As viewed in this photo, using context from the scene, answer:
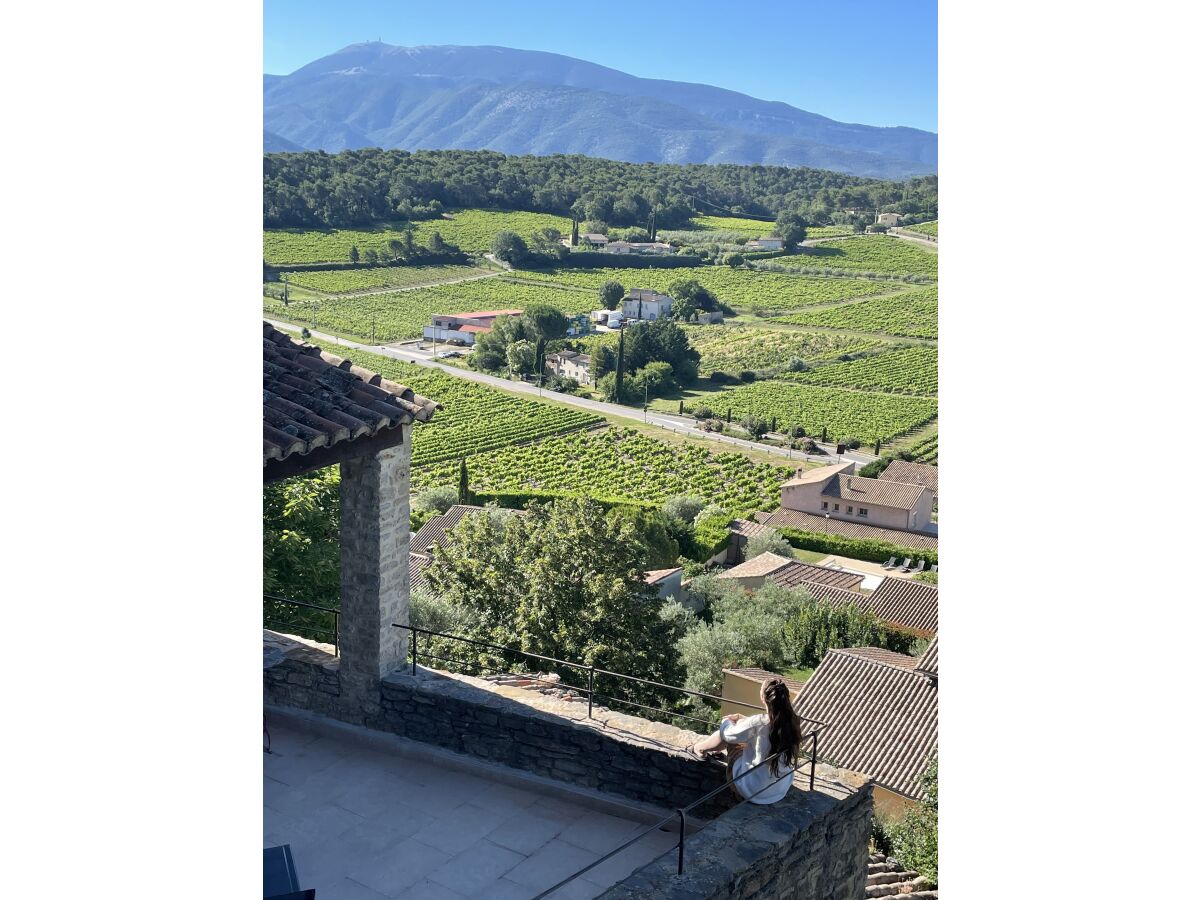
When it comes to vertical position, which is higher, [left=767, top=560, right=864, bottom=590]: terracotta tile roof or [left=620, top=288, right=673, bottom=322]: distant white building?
[left=620, top=288, right=673, bottom=322]: distant white building

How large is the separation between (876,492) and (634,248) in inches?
2076

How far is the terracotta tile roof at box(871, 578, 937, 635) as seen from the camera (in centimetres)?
1917

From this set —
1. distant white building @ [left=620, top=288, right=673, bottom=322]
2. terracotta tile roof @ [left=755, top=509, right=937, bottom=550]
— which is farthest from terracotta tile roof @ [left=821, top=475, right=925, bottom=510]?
distant white building @ [left=620, top=288, right=673, bottom=322]

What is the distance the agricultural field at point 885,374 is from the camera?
171ft

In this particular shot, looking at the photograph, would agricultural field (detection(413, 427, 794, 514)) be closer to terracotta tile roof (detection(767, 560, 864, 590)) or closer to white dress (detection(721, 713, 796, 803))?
terracotta tile roof (detection(767, 560, 864, 590))

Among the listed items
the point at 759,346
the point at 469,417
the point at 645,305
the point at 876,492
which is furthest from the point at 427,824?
the point at 645,305

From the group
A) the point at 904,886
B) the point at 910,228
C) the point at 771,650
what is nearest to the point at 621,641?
the point at 904,886

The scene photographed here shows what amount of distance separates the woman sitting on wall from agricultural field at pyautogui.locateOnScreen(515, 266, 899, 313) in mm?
67424

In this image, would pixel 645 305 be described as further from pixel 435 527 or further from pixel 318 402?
pixel 318 402

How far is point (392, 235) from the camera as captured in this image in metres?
74.9

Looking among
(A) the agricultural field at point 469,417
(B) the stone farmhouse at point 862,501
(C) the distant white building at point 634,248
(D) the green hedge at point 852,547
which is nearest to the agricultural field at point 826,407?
(A) the agricultural field at point 469,417

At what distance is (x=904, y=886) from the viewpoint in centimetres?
630
